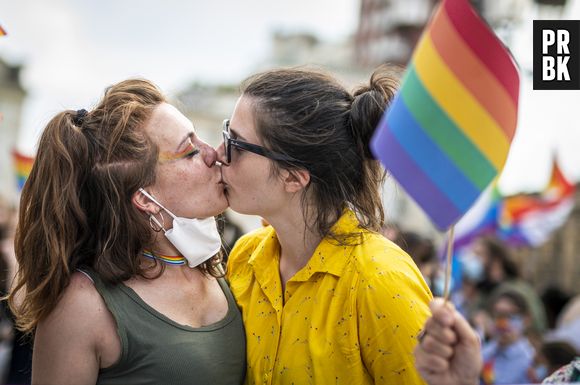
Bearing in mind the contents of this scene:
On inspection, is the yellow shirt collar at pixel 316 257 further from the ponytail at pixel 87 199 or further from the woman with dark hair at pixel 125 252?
the ponytail at pixel 87 199

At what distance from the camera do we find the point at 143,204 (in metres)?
2.98

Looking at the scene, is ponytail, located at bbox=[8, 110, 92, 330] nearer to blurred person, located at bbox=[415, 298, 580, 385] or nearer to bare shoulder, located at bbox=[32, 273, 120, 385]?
bare shoulder, located at bbox=[32, 273, 120, 385]

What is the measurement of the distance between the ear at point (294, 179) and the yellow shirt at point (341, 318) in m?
0.22

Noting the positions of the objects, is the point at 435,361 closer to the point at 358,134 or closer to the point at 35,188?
the point at 358,134

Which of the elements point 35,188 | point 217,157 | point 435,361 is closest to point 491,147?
point 435,361

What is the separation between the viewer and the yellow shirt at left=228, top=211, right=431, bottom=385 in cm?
262

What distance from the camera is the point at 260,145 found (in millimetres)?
3025

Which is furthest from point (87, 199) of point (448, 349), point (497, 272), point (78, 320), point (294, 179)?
point (497, 272)

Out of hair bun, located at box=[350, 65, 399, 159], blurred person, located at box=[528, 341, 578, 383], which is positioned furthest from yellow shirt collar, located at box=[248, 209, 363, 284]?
blurred person, located at box=[528, 341, 578, 383]

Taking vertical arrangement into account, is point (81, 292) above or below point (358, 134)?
below

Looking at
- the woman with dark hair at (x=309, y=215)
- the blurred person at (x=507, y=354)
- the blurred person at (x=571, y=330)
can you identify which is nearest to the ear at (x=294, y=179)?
the woman with dark hair at (x=309, y=215)

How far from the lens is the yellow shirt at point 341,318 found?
2.62 meters

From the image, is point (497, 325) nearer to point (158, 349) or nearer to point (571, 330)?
point (571, 330)

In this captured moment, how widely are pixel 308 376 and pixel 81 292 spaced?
90 cm
